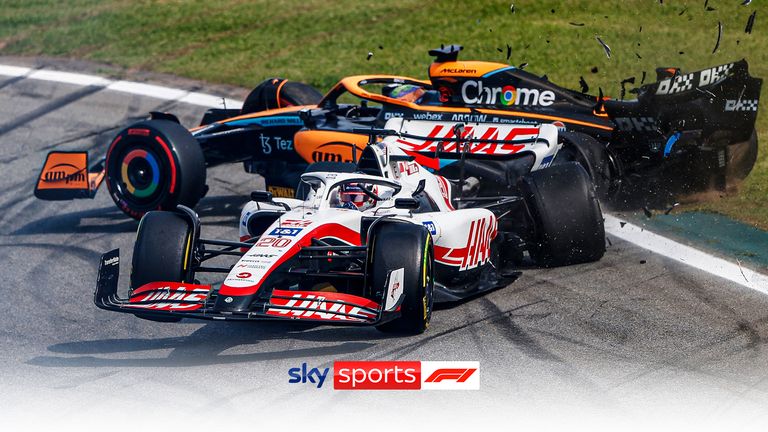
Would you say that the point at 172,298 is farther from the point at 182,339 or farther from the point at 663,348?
the point at 663,348

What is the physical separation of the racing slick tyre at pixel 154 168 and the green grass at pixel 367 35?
724cm

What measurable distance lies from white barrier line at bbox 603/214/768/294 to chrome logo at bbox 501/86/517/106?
1.63m

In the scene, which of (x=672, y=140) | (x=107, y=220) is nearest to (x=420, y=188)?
(x=672, y=140)

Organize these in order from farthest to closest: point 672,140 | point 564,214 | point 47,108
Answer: point 47,108
point 672,140
point 564,214

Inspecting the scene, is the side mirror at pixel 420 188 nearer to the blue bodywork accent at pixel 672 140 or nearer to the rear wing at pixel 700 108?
the rear wing at pixel 700 108

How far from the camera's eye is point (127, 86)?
19.9m

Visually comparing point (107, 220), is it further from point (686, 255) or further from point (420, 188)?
point (686, 255)

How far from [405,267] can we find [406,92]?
16.5ft

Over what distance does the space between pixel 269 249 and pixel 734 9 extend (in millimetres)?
14430

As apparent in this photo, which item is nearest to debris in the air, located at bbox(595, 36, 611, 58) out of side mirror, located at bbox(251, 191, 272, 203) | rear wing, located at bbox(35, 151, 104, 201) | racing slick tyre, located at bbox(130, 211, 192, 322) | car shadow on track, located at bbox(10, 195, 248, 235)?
car shadow on track, located at bbox(10, 195, 248, 235)

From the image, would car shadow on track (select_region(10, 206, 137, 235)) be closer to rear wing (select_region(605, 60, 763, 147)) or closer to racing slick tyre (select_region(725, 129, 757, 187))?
rear wing (select_region(605, 60, 763, 147))

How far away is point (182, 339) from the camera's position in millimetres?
8789

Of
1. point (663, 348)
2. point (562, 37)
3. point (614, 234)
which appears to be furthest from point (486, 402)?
point (562, 37)

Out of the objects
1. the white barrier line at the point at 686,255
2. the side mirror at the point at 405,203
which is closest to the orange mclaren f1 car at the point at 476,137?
the white barrier line at the point at 686,255
